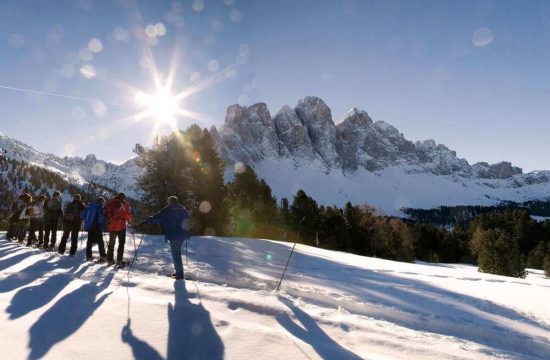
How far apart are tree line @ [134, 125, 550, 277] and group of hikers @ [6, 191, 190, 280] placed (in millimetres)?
3323

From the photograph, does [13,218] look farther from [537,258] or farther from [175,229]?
[537,258]

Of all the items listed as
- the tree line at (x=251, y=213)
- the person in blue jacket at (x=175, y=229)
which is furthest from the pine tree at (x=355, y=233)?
the person in blue jacket at (x=175, y=229)

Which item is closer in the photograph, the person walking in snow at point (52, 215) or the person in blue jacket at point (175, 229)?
the person in blue jacket at point (175, 229)

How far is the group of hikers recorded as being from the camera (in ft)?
31.6

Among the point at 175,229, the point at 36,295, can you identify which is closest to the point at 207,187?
the point at 175,229

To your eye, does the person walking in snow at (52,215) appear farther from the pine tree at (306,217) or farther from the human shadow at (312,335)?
the pine tree at (306,217)

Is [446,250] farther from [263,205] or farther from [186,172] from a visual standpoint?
[186,172]

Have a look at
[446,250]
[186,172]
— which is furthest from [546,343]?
[446,250]

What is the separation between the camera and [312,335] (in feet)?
17.4

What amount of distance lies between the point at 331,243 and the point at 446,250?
39465mm

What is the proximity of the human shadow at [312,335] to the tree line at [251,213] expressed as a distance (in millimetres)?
2980

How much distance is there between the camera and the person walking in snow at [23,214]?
56.7 feet

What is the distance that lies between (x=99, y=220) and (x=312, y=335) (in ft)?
30.6

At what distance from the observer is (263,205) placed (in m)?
40.8
